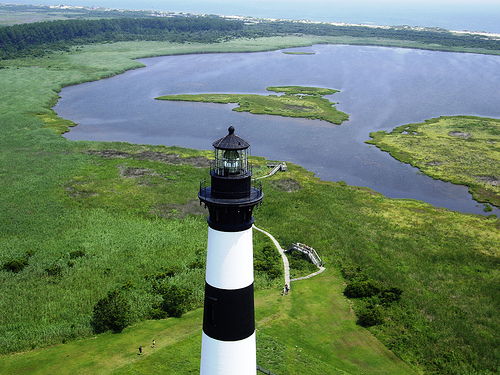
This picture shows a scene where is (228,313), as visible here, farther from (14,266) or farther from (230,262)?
(14,266)

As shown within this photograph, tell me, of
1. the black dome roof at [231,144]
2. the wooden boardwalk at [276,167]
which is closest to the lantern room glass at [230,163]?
the black dome roof at [231,144]

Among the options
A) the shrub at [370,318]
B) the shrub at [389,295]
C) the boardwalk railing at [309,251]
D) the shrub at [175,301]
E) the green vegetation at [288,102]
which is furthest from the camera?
the green vegetation at [288,102]

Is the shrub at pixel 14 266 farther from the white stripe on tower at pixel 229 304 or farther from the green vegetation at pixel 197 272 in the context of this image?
the white stripe on tower at pixel 229 304

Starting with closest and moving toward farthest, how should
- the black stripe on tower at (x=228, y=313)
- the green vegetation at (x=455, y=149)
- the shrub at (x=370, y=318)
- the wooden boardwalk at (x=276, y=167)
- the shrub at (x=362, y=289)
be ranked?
the black stripe on tower at (x=228, y=313) < the shrub at (x=370, y=318) < the shrub at (x=362, y=289) < the wooden boardwalk at (x=276, y=167) < the green vegetation at (x=455, y=149)

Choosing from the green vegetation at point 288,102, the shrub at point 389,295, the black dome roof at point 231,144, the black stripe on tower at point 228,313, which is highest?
the black dome roof at point 231,144

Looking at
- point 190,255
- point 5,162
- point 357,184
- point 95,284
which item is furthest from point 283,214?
point 5,162

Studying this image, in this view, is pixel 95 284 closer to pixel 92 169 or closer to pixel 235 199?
pixel 235 199
